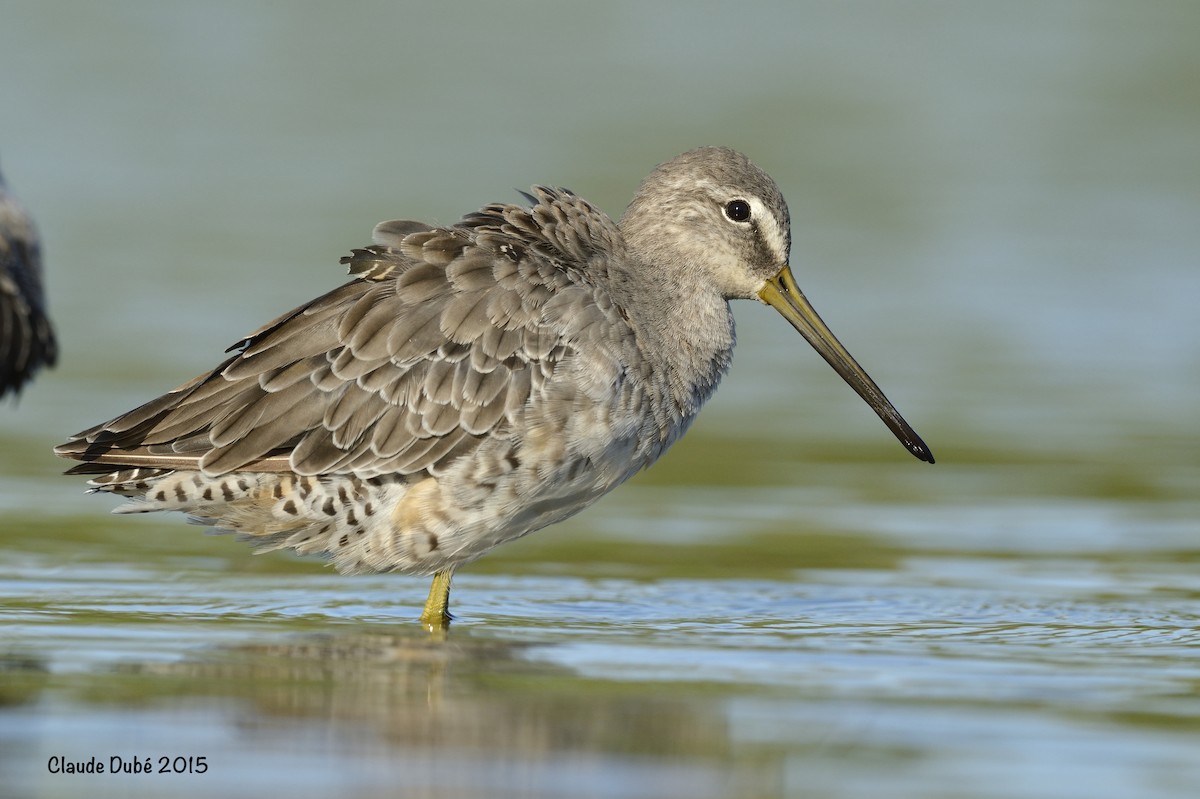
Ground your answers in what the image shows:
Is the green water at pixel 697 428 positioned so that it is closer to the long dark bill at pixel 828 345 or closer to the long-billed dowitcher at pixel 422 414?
the long-billed dowitcher at pixel 422 414

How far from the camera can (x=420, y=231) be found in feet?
24.8

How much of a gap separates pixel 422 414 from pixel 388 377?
0.20m

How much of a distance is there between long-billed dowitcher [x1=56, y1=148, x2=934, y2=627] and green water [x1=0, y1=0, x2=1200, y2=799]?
0.36 m

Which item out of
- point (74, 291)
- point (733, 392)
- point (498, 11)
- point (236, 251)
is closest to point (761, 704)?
point (733, 392)

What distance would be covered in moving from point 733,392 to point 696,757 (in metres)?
6.50

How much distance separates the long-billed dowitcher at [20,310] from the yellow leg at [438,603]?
8.60 feet

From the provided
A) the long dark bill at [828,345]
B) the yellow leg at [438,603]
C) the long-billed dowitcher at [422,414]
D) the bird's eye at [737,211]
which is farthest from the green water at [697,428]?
the bird's eye at [737,211]

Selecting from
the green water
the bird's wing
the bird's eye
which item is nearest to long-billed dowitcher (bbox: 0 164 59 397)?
the green water

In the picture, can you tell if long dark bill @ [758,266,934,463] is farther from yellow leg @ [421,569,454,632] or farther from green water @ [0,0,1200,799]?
yellow leg @ [421,569,454,632]

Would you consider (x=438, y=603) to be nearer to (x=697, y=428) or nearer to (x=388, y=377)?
(x=388, y=377)

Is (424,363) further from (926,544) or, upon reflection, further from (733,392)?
(733,392)

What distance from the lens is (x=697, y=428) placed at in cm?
1108

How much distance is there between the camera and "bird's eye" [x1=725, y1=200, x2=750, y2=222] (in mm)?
7973

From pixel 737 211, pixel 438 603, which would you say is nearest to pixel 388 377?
pixel 438 603
